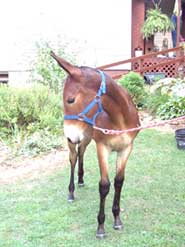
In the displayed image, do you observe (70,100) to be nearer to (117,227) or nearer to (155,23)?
(117,227)

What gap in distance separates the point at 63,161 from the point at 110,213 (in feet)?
6.33

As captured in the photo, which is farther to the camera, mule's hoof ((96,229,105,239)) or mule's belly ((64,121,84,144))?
mule's hoof ((96,229,105,239))

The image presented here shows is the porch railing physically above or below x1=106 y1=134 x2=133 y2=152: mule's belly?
above

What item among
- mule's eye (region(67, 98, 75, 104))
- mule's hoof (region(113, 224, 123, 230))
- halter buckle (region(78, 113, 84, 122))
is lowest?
mule's hoof (region(113, 224, 123, 230))

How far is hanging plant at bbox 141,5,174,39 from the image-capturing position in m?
11.0

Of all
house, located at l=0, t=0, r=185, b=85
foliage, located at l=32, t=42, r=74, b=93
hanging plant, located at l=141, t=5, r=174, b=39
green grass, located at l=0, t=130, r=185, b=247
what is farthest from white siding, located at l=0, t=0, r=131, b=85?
green grass, located at l=0, t=130, r=185, b=247

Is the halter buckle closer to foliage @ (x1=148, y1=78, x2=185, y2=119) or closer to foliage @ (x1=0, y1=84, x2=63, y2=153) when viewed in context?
foliage @ (x1=0, y1=84, x2=63, y2=153)

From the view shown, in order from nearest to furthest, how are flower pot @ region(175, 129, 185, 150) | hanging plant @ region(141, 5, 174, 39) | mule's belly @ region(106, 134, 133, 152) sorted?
mule's belly @ region(106, 134, 133, 152), flower pot @ region(175, 129, 185, 150), hanging plant @ region(141, 5, 174, 39)

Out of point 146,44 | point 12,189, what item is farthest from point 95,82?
point 146,44

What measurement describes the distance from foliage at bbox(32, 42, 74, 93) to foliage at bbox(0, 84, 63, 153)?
1.28 meters

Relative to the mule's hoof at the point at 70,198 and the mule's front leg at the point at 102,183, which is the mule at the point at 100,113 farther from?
the mule's hoof at the point at 70,198

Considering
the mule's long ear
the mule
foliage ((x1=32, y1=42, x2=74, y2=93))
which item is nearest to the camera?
the mule's long ear

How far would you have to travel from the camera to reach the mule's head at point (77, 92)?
3.23 metres

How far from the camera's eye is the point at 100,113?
3521 mm
